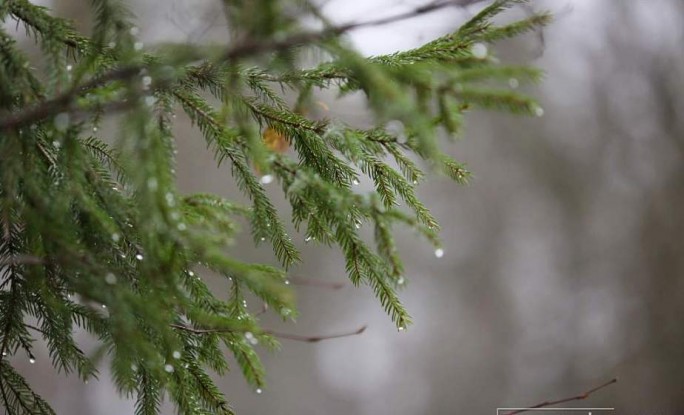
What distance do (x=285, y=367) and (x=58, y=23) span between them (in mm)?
4941

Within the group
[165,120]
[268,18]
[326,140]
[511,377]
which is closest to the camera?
[268,18]

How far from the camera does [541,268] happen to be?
5.64m

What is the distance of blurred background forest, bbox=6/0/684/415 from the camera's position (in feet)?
16.8

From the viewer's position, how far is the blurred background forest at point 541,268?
5133 millimetres

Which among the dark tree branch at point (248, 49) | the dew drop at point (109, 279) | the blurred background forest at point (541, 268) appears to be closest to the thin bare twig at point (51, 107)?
the dark tree branch at point (248, 49)

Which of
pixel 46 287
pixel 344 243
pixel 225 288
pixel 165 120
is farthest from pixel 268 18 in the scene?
pixel 225 288

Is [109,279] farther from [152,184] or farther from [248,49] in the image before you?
[248,49]

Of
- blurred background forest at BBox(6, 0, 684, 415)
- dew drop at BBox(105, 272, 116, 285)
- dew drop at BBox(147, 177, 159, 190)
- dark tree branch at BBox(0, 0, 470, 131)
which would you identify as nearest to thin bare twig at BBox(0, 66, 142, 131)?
dark tree branch at BBox(0, 0, 470, 131)

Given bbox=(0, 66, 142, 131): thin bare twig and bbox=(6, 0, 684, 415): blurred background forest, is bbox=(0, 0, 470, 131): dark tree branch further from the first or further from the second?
bbox=(6, 0, 684, 415): blurred background forest

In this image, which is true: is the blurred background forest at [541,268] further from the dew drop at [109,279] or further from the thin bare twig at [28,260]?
the dew drop at [109,279]

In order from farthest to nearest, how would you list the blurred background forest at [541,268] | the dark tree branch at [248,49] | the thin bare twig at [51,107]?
the blurred background forest at [541,268], the thin bare twig at [51,107], the dark tree branch at [248,49]

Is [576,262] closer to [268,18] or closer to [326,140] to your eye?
[326,140]

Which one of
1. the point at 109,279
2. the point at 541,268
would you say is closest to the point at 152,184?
the point at 109,279

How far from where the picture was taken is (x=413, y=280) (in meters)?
5.85
